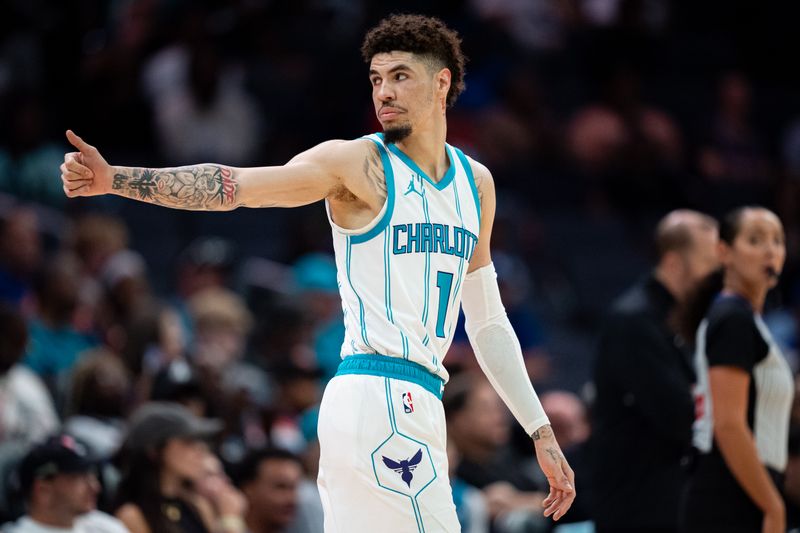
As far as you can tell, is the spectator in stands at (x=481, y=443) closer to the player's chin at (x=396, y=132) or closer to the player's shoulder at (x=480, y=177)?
the player's shoulder at (x=480, y=177)

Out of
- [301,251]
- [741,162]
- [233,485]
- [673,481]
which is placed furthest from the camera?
[741,162]

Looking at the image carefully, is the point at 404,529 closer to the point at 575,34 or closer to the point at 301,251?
the point at 301,251

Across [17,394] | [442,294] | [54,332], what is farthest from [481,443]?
[442,294]

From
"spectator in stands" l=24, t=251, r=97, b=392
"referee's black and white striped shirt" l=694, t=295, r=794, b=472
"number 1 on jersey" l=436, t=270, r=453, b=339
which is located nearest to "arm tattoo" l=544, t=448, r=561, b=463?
"number 1 on jersey" l=436, t=270, r=453, b=339

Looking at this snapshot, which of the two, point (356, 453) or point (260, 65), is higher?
point (260, 65)

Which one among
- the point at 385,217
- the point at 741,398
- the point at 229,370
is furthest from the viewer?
the point at 229,370

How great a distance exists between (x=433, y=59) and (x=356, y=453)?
1.44m

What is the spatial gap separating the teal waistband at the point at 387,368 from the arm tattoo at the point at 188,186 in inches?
27.3

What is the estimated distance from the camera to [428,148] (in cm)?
512

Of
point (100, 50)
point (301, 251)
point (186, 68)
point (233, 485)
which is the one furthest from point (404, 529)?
point (100, 50)

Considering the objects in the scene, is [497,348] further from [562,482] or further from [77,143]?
[77,143]

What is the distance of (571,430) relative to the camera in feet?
31.9

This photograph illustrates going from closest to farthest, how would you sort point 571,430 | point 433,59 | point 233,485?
point 433,59 → point 233,485 → point 571,430

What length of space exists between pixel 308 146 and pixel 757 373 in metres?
7.47
